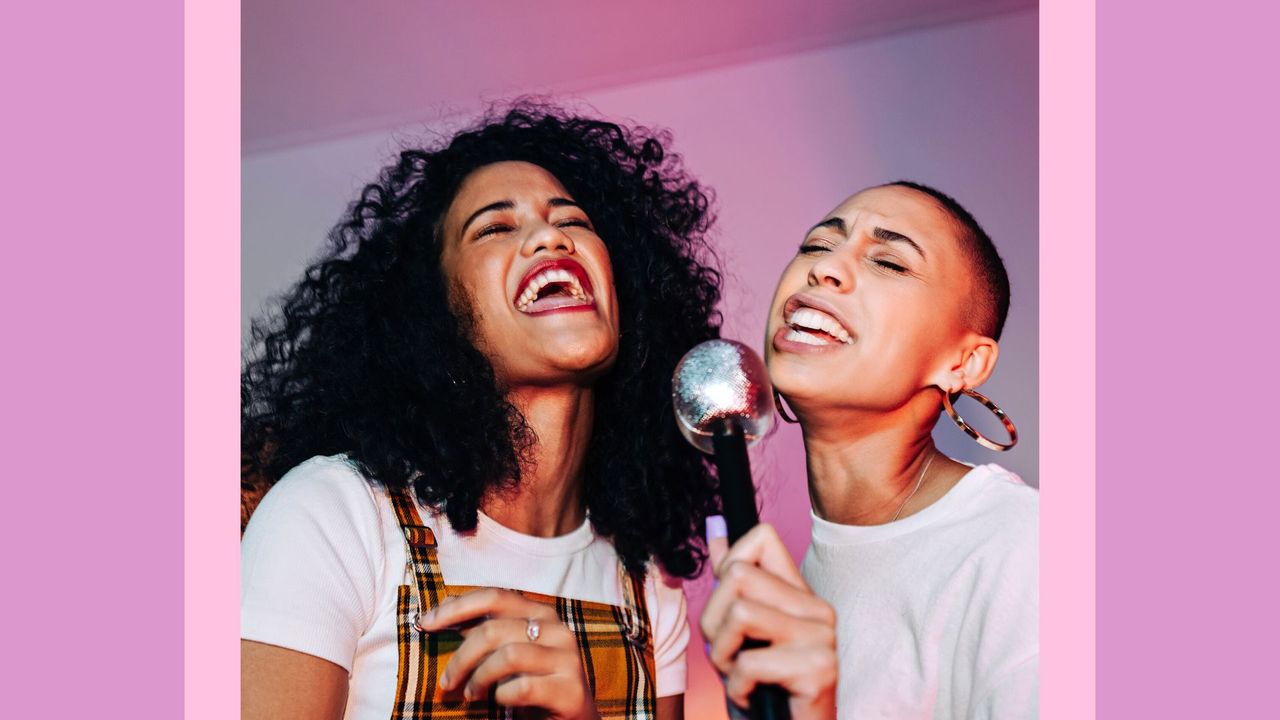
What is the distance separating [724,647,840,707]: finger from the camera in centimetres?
89

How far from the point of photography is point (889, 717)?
1.29 meters

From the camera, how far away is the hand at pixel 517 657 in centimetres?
124

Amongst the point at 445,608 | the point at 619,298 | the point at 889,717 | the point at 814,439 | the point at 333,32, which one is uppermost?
→ the point at 333,32

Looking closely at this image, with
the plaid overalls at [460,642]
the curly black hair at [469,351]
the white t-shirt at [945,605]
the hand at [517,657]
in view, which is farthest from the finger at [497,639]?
the white t-shirt at [945,605]

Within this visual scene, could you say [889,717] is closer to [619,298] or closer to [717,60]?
[619,298]

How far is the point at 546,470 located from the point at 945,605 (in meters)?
0.59

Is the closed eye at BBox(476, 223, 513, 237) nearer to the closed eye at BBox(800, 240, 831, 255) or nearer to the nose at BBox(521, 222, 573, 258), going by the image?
the nose at BBox(521, 222, 573, 258)

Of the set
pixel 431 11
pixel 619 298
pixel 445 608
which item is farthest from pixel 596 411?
pixel 431 11

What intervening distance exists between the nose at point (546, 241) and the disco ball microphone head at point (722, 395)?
61cm

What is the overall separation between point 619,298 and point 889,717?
83 centimetres
